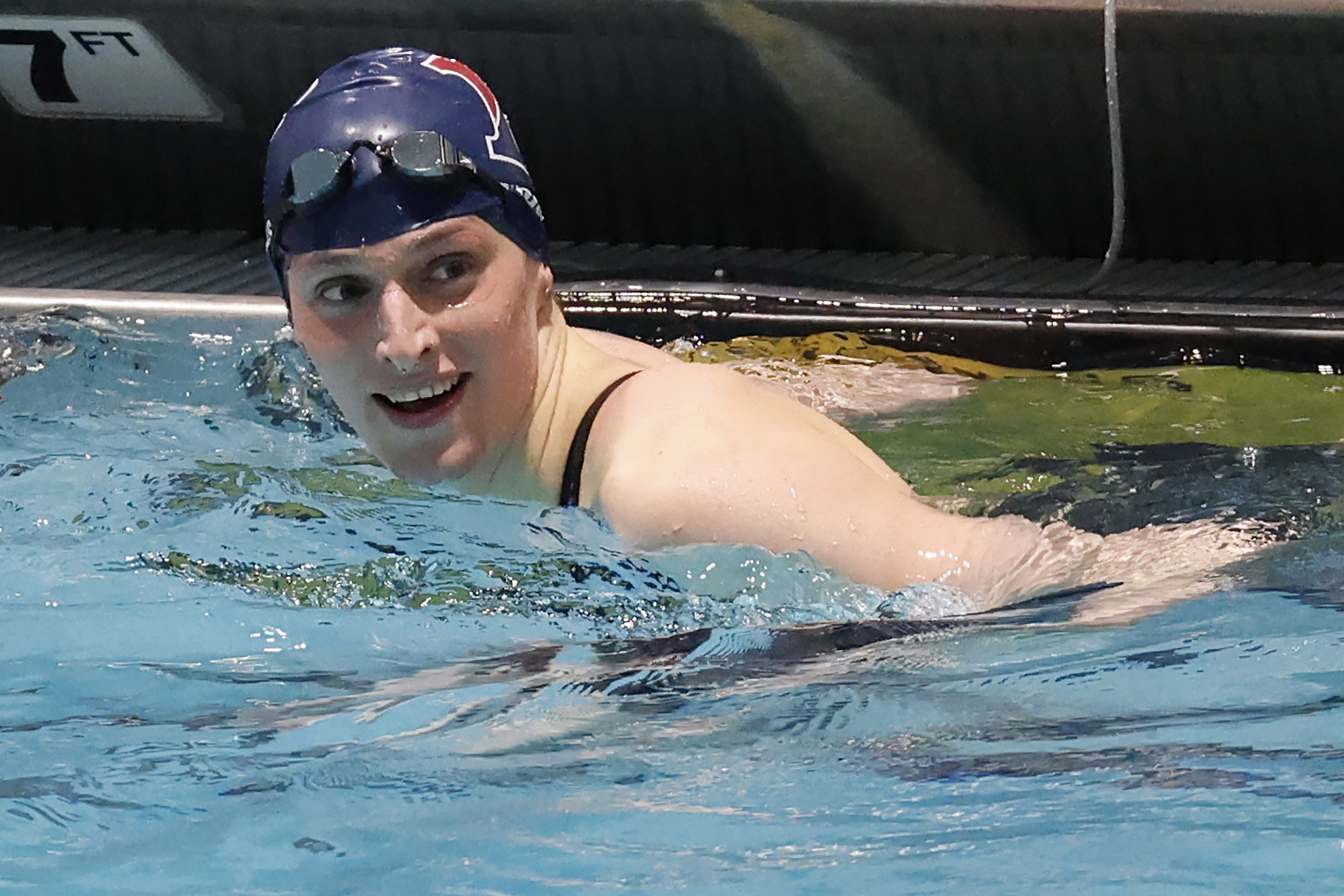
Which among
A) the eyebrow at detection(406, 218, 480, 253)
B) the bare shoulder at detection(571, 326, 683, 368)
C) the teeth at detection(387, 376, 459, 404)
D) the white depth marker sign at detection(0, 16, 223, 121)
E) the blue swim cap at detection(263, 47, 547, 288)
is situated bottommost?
the bare shoulder at detection(571, 326, 683, 368)

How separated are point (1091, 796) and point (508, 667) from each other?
39.5 inches

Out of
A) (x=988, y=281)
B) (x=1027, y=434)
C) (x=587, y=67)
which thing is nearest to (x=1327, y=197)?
(x=988, y=281)

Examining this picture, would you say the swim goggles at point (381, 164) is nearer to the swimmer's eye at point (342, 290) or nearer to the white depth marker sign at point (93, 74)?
the swimmer's eye at point (342, 290)

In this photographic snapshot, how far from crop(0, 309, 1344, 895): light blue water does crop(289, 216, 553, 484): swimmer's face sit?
9.9 inches

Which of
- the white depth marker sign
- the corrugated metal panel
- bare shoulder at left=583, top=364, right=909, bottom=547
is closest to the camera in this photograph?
bare shoulder at left=583, top=364, right=909, bottom=547

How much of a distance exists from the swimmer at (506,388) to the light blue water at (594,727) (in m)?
0.12

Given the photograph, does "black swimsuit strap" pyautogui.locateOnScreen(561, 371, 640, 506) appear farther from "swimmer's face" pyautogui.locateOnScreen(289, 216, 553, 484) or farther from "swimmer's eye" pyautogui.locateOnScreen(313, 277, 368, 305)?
"swimmer's eye" pyautogui.locateOnScreen(313, 277, 368, 305)

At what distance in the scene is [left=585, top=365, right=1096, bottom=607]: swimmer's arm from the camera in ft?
8.59

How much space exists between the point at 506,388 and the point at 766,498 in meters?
0.59

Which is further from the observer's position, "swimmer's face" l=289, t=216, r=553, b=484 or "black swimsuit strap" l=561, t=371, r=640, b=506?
"black swimsuit strap" l=561, t=371, r=640, b=506

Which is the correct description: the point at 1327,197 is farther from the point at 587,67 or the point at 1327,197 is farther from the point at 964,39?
the point at 587,67

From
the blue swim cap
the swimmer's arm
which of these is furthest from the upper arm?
the blue swim cap

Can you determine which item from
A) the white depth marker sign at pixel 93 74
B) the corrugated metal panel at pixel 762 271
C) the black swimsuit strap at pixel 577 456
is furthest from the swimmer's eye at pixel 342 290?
the white depth marker sign at pixel 93 74

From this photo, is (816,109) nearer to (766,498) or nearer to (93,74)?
(93,74)
